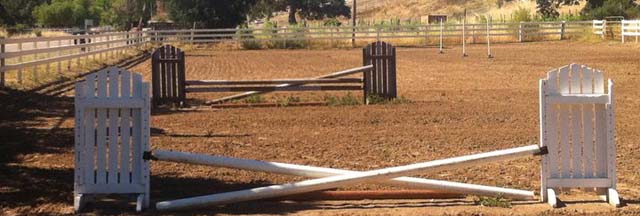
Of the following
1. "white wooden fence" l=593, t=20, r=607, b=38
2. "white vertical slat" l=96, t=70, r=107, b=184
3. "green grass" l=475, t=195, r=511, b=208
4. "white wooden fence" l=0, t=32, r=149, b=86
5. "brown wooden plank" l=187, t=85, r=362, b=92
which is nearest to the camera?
"white vertical slat" l=96, t=70, r=107, b=184

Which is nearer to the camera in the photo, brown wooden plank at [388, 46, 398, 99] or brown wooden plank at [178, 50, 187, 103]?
brown wooden plank at [178, 50, 187, 103]

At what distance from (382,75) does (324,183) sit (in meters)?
10.5

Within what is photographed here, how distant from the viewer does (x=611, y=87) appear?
830 cm

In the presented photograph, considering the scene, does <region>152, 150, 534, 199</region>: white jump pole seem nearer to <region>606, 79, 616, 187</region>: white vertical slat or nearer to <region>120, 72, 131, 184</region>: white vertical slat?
<region>120, 72, 131, 184</region>: white vertical slat

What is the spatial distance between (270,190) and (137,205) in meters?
1.15

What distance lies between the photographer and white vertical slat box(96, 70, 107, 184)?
8.16 metres

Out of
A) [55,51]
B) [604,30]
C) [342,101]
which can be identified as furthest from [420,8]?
[342,101]

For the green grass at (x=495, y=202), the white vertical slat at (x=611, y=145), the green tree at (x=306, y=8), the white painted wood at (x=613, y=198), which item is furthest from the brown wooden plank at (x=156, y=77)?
the green tree at (x=306, y=8)

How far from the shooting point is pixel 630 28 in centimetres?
5250

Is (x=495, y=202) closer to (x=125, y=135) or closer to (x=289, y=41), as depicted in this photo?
(x=125, y=135)

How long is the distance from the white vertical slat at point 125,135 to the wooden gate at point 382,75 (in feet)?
34.4

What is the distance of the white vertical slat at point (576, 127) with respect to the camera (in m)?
8.43

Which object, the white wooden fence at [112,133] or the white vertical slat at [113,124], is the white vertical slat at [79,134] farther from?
the white vertical slat at [113,124]

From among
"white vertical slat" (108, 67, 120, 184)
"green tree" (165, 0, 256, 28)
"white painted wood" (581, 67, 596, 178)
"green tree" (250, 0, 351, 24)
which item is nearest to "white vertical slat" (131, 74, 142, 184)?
"white vertical slat" (108, 67, 120, 184)
